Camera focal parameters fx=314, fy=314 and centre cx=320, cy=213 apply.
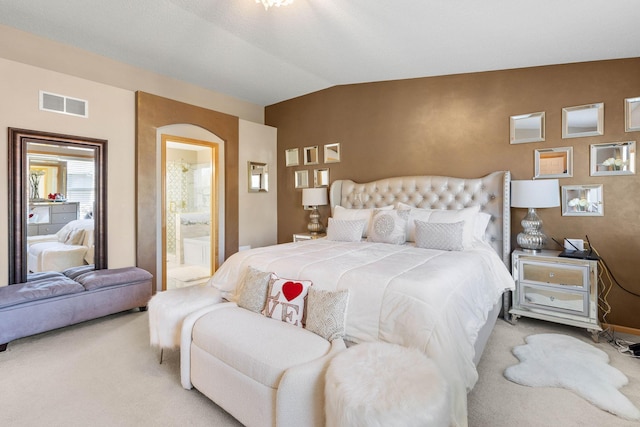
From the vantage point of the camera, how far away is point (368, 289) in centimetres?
191

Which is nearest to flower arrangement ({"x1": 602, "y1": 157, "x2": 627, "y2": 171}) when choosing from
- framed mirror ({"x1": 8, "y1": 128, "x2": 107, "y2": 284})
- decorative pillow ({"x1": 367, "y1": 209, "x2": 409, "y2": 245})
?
decorative pillow ({"x1": 367, "y1": 209, "x2": 409, "y2": 245})

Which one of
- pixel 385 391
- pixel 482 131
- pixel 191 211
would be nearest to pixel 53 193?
pixel 191 211

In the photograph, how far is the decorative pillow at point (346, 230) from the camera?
365 cm

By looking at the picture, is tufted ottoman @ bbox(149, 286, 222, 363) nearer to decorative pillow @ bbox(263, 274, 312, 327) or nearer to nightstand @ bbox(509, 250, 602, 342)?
decorative pillow @ bbox(263, 274, 312, 327)

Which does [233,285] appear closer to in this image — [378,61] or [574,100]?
[378,61]

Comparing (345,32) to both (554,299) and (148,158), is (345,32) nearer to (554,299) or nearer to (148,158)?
(148,158)

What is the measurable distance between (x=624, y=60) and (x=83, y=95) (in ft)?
18.3

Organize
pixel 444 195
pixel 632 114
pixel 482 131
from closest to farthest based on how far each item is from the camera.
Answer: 1. pixel 632 114
2. pixel 482 131
3. pixel 444 195

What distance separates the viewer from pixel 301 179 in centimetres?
539

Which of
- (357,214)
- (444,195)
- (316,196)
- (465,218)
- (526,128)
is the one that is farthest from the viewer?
(316,196)

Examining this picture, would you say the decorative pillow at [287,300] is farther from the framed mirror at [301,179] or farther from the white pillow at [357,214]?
the framed mirror at [301,179]

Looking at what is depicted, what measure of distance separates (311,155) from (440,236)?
2.79 m

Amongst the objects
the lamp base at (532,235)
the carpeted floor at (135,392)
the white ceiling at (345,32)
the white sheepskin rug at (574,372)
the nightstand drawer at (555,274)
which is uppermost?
the white ceiling at (345,32)

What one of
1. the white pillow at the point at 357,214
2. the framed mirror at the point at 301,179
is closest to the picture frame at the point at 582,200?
the white pillow at the point at 357,214
